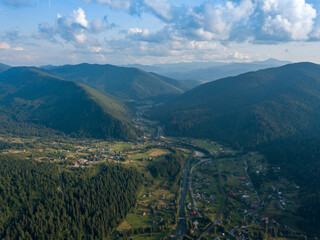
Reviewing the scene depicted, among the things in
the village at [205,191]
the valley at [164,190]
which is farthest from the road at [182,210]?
the village at [205,191]

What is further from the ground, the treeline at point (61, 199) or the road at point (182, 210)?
the treeline at point (61, 199)

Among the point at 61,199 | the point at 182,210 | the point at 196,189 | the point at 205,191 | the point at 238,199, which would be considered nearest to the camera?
the point at 61,199

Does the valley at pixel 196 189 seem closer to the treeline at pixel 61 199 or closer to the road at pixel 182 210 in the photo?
the road at pixel 182 210

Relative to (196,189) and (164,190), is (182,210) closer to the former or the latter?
(164,190)

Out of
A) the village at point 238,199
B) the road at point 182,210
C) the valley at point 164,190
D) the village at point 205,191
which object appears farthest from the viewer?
the village at point 205,191

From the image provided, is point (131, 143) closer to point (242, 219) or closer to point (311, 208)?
point (242, 219)

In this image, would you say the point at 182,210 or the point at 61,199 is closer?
the point at 61,199

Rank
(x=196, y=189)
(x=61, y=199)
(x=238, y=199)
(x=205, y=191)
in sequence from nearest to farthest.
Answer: (x=61, y=199), (x=238, y=199), (x=205, y=191), (x=196, y=189)

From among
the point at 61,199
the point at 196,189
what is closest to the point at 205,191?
the point at 196,189

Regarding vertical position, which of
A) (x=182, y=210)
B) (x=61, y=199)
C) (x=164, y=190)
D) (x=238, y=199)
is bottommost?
(x=182, y=210)
